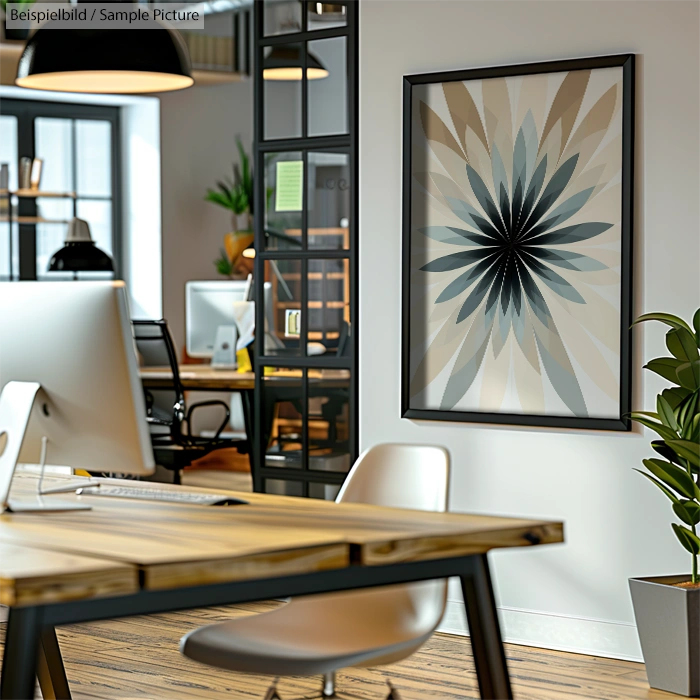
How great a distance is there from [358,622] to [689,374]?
1.43 metres

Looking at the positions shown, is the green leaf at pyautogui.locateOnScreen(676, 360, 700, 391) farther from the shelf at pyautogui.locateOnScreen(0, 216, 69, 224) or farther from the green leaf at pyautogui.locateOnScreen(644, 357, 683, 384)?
the shelf at pyautogui.locateOnScreen(0, 216, 69, 224)

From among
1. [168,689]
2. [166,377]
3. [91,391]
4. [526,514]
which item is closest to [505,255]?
[526,514]

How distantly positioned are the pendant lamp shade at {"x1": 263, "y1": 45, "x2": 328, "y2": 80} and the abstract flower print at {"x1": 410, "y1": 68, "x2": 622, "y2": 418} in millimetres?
524

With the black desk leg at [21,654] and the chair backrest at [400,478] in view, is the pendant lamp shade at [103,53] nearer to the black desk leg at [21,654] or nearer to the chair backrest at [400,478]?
the chair backrest at [400,478]

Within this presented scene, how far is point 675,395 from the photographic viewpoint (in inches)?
147

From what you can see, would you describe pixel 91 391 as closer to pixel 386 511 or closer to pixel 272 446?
pixel 386 511

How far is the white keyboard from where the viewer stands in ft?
8.53

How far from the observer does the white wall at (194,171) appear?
9516mm

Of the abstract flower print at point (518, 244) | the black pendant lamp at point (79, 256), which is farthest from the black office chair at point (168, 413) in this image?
the abstract flower print at point (518, 244)

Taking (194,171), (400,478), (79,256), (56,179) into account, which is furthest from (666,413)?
(56,179)

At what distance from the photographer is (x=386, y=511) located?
2.53m

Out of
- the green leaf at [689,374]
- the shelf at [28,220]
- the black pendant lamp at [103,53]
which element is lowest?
the green leaf at [689,374]

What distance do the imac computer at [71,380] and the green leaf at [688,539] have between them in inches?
74.5

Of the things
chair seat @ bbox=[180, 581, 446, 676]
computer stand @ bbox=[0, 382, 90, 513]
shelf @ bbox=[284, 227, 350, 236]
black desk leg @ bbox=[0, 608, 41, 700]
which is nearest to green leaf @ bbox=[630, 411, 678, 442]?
chair seat @ bbox=[180, 581, 446, 676]
